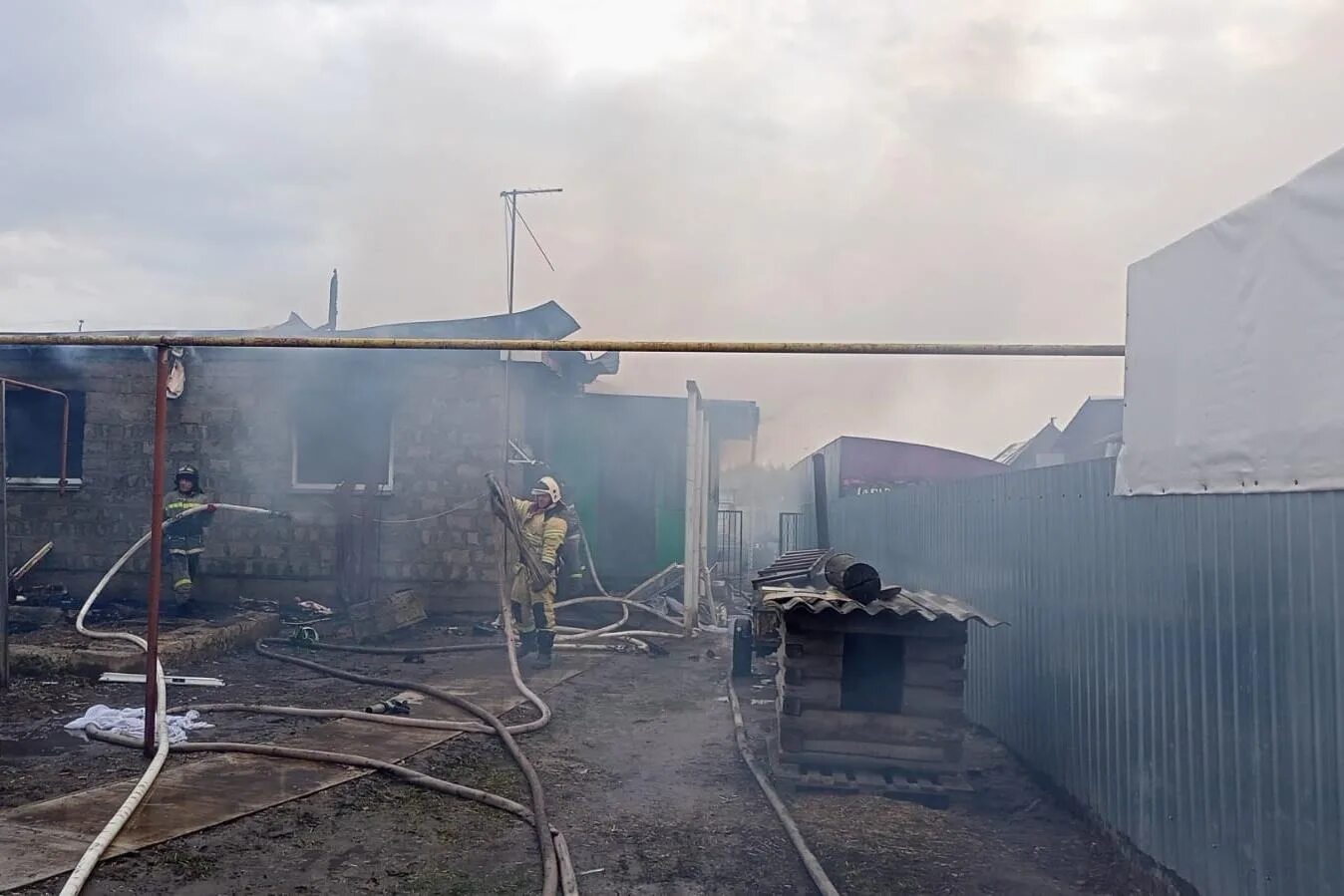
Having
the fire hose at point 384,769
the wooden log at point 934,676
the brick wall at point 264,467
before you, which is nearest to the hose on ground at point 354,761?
the fire hose at point 384,769

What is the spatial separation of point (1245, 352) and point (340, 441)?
11.5m

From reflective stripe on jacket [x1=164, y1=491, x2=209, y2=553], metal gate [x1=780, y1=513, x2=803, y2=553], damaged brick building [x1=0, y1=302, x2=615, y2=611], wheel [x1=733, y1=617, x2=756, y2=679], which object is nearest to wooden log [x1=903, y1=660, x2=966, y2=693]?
wheel [x1=733, y1=617, x2=756, y2=679]

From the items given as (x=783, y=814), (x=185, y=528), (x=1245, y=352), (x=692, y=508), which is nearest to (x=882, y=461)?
(x=692, y=508)

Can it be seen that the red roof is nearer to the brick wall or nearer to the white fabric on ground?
the brick wall

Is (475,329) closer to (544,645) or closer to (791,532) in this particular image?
(544,645)

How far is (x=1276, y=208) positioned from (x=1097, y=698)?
2.78 meters

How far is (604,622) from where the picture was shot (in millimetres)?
12633

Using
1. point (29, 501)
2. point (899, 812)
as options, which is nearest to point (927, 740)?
point (899, 812)

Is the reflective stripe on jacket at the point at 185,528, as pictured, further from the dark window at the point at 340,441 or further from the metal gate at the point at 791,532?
the metal gate at the point at 791,532

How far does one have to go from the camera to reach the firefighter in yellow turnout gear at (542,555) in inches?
383

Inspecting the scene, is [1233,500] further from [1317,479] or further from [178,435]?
[178,435]

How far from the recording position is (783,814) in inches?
199

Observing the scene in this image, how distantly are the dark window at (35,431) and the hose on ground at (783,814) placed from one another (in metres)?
10.3

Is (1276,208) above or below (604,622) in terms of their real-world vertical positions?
above
